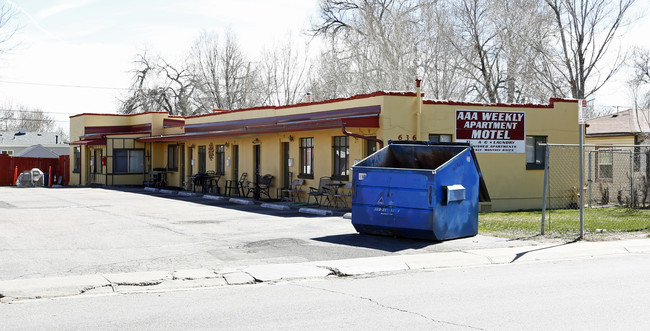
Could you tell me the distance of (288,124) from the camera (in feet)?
74.2

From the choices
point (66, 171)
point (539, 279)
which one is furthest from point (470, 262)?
point (66, 171)

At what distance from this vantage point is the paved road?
685 centimetres

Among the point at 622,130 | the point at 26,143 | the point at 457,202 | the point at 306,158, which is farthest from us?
the point at 26,143

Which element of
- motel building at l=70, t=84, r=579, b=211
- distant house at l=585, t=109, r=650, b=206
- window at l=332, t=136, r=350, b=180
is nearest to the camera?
motel building at l=70, t=84, r=579, b=211

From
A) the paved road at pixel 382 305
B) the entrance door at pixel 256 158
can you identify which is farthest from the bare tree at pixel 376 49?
the paved road at pixel 382 305

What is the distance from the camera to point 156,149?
37.7 metres

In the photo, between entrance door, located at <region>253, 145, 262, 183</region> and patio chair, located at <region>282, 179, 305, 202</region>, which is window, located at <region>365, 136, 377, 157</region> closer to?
patio chair, located at <region>282, 179, 305, 202</region>

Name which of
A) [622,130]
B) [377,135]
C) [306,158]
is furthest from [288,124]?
[622,130]

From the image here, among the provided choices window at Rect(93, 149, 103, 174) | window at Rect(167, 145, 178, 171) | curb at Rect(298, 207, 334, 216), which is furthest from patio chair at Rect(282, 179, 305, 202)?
window at Rect(93, 149, 103, 174)

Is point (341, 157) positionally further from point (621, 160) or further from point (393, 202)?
point (621, 160)

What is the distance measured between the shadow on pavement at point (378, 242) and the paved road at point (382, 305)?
2578 mm

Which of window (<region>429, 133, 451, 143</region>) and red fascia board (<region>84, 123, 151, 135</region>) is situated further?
red fascia board (<region>84, 123, 151, 135</region>)

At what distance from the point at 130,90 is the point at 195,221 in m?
43.5

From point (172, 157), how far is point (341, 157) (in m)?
16.7
